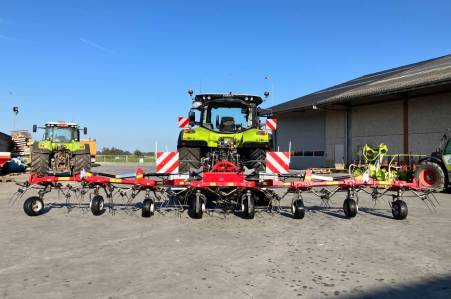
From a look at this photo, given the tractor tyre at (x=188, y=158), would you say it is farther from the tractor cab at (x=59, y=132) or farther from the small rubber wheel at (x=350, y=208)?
the tractor cab at (x=59, y=132)

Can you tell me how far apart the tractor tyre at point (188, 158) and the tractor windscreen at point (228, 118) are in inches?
37.5

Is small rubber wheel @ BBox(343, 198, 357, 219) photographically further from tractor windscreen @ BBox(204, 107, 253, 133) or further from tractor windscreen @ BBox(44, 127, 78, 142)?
tractor windscreen @ BBox(44, 127, 78, 142)

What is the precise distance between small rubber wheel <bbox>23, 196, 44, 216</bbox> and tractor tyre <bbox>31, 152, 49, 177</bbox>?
8.88 m

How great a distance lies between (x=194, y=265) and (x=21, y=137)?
28126 mm

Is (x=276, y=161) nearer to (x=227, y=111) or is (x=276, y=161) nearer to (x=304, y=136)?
(x=227, y=111)

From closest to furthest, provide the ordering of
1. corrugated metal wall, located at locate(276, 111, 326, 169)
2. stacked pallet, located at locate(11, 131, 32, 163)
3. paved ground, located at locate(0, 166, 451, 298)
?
1. paved ground, located at locate(0, 166, 451, 298)
2. stacked pallet, located at locate(11, 131, 32, 163)
3. corrugated metal wall, located at locate(276, 111, 326, 169)

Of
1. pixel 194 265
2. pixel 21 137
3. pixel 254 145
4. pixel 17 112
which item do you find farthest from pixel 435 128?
pixel 17 112

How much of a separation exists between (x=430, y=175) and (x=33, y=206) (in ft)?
42.7

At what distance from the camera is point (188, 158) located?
9.88 m

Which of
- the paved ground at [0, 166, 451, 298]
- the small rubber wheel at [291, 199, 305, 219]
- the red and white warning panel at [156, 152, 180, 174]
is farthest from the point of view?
the red and white warning panel at [156, 152, 180, 174]

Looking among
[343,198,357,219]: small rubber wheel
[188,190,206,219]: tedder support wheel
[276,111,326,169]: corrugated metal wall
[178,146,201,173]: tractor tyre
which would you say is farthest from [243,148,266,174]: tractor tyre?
[276,111,326,169]: corrugated metal wall

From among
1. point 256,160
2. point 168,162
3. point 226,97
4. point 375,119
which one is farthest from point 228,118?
point 375,119

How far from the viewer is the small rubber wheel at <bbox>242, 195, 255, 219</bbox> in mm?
8148

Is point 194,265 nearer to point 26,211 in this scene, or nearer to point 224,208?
point 224,208
